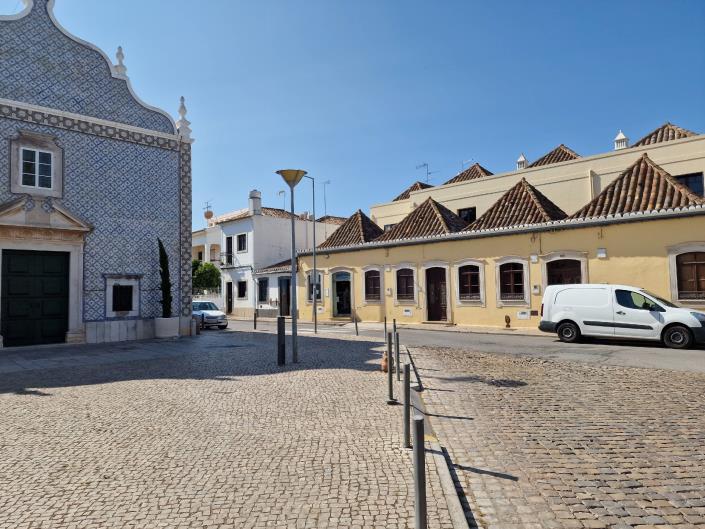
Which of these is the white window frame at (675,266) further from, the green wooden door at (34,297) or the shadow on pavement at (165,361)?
the green wooden door at (34,297)

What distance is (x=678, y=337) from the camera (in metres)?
13.4

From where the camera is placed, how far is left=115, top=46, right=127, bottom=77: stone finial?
A: 17.0 meters

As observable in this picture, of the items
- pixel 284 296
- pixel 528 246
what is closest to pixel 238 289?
pixel 284 296

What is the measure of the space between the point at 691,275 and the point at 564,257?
416 centimetres

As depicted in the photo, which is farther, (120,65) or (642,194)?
(642,194)

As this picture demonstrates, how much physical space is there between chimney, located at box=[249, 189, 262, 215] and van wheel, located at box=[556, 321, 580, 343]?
24.9 m

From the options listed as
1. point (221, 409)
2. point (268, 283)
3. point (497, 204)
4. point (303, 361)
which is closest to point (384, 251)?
point (497, 204)

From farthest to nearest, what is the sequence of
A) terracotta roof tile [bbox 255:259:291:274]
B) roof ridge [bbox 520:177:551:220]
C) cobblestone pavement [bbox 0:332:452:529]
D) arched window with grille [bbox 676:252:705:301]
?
1. terracotta roof tile [bbox 255:259:291:274]
2. roof ridge [bbox 520:177:551:220]
3. arched window with grille [bbox 676:252:705:301]
4. cobblestone pavement [bbox 0:332:452:529]

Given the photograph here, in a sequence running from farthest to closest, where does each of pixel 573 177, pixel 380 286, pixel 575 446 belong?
pixel 380 286 < pixel 573 177 < pixel 575 446

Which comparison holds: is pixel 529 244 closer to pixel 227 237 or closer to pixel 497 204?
pixel 497 204

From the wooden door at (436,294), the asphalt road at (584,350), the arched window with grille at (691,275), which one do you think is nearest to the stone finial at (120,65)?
the asphalt road at (584,350)

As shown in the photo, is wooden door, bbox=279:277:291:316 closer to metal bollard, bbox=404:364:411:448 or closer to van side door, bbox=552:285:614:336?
van side door, bbox=552:285:614:336

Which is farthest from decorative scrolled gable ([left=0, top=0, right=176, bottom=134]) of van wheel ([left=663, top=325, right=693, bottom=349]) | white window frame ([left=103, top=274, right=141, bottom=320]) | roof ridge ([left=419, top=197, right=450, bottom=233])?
van wheel ([left=663, top=325, right=693, bottom=349])

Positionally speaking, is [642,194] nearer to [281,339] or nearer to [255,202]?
[281,339]
